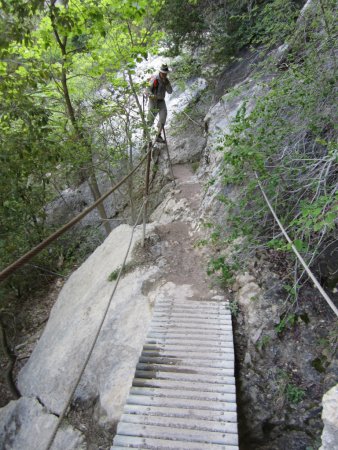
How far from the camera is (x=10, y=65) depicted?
4.10 meters

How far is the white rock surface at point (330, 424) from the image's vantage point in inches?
78.5

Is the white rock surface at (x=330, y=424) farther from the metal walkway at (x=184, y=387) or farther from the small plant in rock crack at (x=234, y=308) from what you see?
the small plant in rock crack at (x=234, y=308)

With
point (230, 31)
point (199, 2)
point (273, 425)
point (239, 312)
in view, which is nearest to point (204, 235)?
point (239, 312)

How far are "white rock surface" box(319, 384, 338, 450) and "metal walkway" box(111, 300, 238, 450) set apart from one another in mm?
959

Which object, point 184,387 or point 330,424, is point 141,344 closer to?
point 184,387

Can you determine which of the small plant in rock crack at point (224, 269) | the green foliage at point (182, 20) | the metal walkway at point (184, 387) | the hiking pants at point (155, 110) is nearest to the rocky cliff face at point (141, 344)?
the small plant in rock crack at point (224, 269)

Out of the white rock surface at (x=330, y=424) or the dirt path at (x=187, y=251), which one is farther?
the dirt path at (x=187, y=251)

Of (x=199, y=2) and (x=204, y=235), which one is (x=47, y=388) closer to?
(x=204, y=235)

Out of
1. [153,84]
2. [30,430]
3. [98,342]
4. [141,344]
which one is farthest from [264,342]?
[153,84]

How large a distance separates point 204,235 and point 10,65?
4.04m

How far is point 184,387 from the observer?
329cm

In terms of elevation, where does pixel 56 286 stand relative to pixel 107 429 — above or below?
below

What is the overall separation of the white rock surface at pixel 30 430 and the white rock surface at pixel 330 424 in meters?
2.82

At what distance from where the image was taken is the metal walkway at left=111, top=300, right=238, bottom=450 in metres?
2.85
